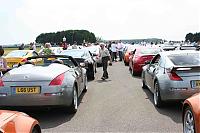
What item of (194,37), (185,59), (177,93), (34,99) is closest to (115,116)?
(177,93)

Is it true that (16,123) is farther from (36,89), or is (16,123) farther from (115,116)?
(115,116)

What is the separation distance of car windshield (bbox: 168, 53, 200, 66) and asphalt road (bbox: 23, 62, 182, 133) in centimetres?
99

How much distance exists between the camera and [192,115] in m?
5.09

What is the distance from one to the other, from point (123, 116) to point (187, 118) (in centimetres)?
231

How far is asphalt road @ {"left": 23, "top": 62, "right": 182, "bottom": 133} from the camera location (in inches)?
263

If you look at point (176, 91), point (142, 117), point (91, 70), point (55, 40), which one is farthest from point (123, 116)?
point (55, 40)

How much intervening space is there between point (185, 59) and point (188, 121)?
11.6 feet

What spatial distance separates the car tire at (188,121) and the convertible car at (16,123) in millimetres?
2172

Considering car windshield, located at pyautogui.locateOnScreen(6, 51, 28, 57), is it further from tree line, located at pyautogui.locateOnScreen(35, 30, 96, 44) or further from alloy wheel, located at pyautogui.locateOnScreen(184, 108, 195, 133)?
tree line, located at pyautogui.locateOnScreen(35, 30, 96, 44)

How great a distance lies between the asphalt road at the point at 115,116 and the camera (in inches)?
263

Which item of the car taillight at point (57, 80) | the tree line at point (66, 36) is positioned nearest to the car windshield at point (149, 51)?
the car taillight at point (57, 80)

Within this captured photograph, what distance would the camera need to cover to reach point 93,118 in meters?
7.44

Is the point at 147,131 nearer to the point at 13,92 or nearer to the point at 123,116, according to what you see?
the point at 123,116

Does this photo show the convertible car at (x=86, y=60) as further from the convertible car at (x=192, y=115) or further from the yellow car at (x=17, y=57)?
the convertible car at (x=192, y=115)
